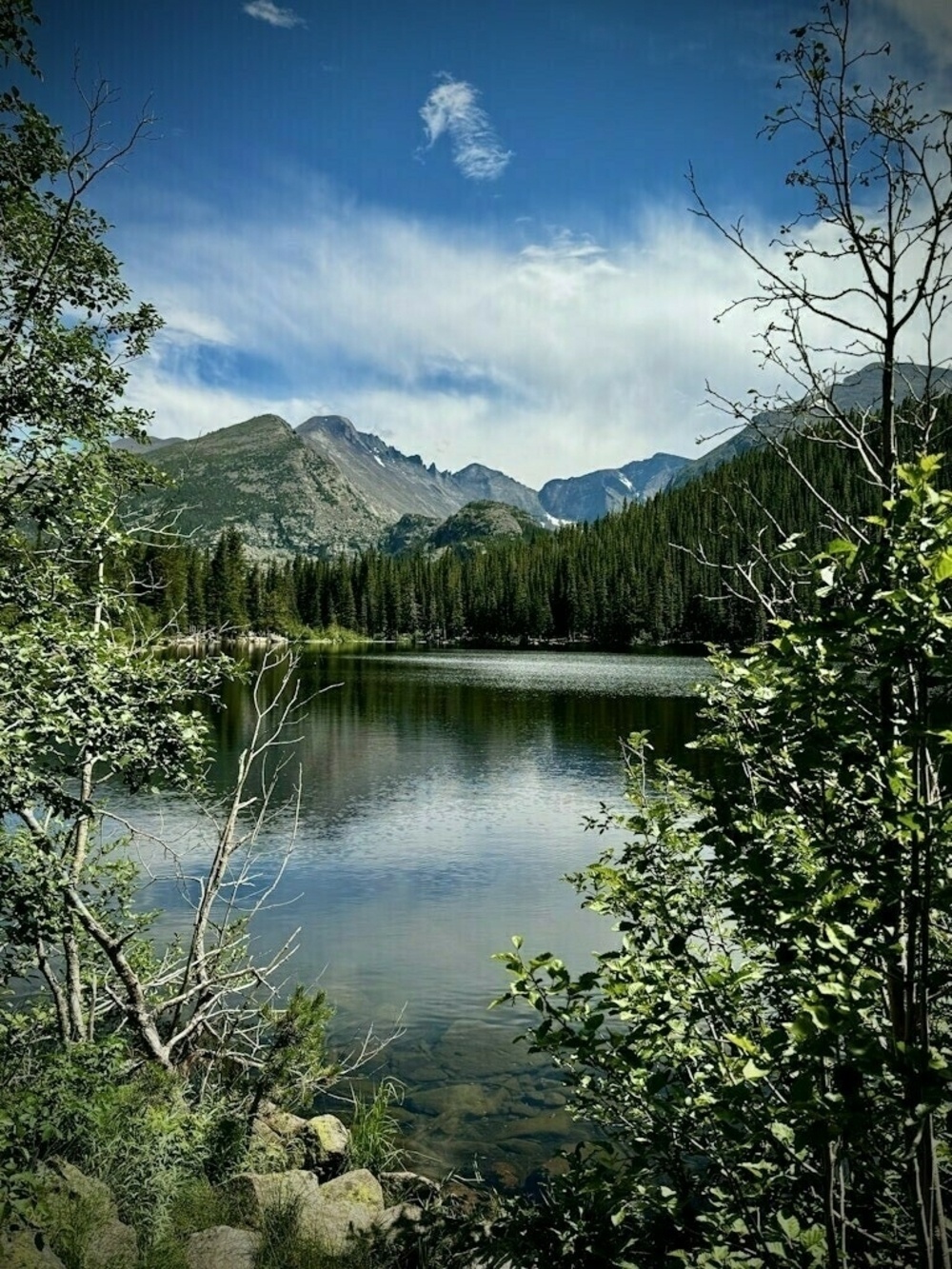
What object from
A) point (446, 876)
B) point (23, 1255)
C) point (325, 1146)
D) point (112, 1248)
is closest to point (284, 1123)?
point (325, 1146)

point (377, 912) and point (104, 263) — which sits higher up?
point (104, 263)

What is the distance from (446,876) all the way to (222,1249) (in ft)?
52.8

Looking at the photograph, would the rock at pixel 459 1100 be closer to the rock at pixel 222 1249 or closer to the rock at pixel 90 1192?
the rock at pixel 222 1249

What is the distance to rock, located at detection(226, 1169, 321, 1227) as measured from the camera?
741cm

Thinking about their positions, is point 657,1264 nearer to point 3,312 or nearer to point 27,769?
point 27,769

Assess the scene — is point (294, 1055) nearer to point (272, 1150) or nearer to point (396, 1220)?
point (272, 1150)

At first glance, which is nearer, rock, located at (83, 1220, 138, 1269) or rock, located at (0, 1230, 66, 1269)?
rock, located at (0, 1230, 66, 1269)

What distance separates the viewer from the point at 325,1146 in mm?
9453

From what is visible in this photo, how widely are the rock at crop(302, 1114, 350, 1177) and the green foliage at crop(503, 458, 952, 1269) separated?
6202mm

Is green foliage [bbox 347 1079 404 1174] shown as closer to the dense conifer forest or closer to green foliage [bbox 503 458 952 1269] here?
green foliage [bbox 503 458 952 1269]

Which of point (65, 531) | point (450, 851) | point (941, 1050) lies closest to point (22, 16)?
point (65, 531)

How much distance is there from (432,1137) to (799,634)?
34.5ft

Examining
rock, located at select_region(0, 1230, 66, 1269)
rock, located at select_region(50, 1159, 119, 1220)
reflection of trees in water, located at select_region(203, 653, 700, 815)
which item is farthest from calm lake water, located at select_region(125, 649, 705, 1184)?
rock, located at select_region(0, 1230, 66, 1269)

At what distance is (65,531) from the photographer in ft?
26.6
